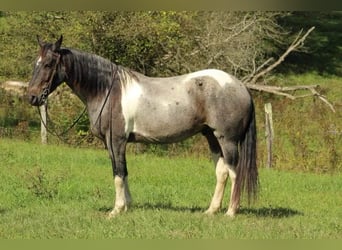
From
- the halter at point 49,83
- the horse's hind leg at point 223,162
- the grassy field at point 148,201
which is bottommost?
the grassy field at point 148,201

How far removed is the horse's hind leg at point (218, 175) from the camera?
7843 millimetres

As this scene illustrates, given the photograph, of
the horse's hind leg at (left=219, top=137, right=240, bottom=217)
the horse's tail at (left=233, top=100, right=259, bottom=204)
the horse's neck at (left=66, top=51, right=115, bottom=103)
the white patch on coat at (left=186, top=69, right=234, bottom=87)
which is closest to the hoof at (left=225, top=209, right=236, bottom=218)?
the horse's hind leg at (left=219, top=137, right=240, bottom=217)

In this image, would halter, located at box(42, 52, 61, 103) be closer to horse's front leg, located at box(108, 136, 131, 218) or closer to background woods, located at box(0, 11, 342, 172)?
horse's front leg, located at box(108, 136, 131, 218)

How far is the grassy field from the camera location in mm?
6449

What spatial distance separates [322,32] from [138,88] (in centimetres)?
2370

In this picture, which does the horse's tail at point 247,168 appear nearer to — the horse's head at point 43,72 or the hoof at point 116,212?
the hoof at point 116,212

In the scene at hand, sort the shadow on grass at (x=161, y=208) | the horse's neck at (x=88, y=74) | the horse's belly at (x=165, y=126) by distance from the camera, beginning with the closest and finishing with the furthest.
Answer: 1. the horse's neck at (x=88, y=74)
2. the horse's belly at (x=165, y=126)
3. the shadow on grass at (x=161, y=208)

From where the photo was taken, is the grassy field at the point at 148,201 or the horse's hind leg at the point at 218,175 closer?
the grassy field at the point at 148,201

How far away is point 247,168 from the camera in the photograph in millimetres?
7648

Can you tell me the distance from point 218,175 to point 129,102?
1.47 m

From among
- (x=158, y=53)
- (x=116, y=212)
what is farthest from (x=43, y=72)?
(x=158, y=53)

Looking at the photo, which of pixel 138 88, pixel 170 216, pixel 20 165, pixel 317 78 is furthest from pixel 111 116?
pixel 317 78

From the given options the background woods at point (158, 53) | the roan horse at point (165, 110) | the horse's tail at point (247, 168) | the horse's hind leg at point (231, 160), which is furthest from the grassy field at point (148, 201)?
the background woods at point (158, 53)

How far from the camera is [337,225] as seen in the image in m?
7.34
